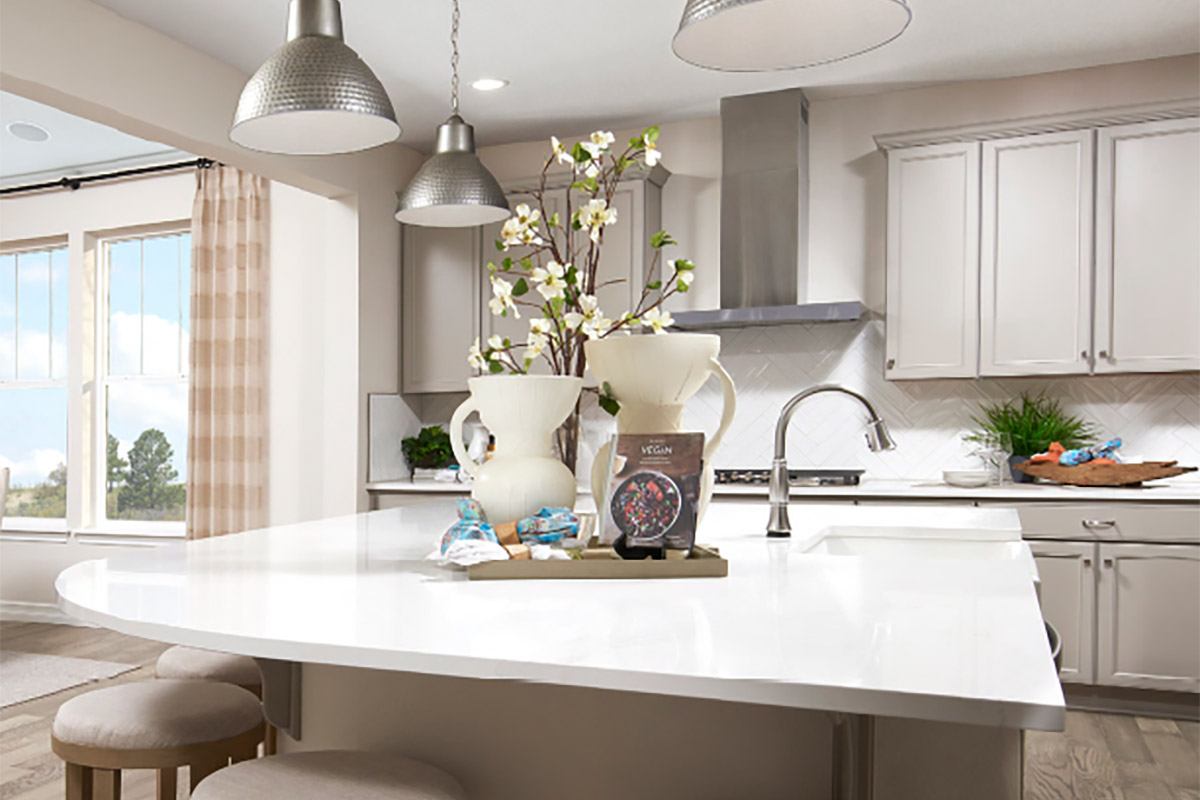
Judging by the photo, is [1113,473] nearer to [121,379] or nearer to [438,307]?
[438,307]

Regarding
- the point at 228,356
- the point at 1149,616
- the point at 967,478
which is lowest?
the point at 1149,616

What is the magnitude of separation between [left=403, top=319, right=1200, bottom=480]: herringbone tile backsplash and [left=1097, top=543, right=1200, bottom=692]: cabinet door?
2.23 ft

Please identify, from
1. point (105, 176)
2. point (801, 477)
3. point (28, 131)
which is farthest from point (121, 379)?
point (801, 477)

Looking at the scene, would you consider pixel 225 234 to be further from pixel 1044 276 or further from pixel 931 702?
pixel 931 702

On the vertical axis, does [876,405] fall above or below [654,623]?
above

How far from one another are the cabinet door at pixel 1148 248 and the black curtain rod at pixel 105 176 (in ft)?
14.7

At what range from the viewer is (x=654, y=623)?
3.57 ft

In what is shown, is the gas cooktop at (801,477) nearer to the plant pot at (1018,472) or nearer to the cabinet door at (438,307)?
the plant pot at (1018,472)

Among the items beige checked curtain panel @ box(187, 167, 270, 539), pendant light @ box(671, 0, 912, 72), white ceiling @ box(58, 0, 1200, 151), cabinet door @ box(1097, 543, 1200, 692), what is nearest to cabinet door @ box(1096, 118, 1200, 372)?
white ceiling @ box(58, 0, 1200, 151)

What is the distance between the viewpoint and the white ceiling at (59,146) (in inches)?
191

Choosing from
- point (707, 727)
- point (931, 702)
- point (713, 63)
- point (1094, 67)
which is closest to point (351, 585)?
point (707, 727)

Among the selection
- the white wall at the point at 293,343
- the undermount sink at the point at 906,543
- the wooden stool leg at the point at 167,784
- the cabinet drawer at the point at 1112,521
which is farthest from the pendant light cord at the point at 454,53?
the cabinet drawer at the point at 1112,521

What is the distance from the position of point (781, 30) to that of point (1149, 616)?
3.02m

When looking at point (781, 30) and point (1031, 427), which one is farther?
point (1031, 427)
